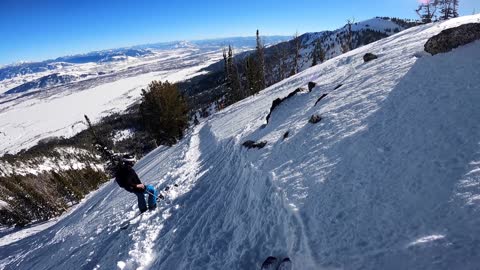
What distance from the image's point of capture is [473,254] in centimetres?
552

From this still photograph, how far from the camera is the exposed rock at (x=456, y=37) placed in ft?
44.5

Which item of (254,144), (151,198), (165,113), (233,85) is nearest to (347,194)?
(254,144)

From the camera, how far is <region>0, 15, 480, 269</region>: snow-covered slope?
6684 millimetres

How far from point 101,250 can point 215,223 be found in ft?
18.3

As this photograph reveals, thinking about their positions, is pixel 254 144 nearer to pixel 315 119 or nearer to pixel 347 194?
pixel 315 119

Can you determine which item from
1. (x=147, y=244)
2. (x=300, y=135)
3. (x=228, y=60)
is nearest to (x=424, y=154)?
(x=300, y=135)

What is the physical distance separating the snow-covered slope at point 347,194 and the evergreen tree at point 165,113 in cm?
3252

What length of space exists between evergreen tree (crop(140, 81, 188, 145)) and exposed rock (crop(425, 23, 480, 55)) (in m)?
38.2

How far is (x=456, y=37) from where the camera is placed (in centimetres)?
1376

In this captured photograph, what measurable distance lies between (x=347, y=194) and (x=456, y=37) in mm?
10137

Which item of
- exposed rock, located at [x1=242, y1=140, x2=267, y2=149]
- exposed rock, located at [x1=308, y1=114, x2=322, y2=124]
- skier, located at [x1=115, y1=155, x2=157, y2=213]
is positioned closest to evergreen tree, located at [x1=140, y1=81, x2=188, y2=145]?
exposed rock, located at [x1=242, y1=140, x2=267, y2=149]

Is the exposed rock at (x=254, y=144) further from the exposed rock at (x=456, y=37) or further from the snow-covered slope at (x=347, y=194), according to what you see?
the exposed rock at (x=456, y=37)

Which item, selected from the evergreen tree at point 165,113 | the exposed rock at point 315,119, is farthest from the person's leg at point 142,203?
the evergreen tree at point 165,113

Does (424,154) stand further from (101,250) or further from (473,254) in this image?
(101,250)
